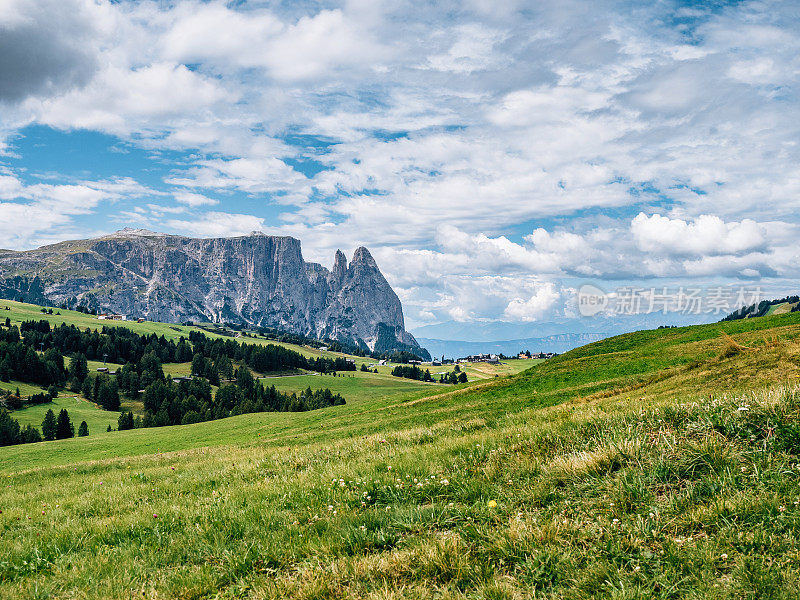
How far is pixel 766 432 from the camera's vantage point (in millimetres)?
6867

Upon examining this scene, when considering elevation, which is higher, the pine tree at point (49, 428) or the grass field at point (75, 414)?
the pine tree at point (49, 428)

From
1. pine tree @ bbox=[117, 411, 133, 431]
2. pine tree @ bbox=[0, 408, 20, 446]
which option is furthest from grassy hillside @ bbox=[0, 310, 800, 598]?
pine tree @ bbox=[117, 411, 133, 431]

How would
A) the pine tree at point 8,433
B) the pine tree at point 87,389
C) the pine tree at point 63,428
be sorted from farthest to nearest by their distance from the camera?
the pine tree at point 87,389
the pine tree at point 63,428
the pine tree at point 8,433

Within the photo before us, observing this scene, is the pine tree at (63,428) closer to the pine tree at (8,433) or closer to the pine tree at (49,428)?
the pine tree at (49,428)

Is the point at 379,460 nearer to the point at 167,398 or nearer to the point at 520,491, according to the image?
the point at 520,491

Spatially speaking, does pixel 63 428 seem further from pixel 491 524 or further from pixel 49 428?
pixel 491 524

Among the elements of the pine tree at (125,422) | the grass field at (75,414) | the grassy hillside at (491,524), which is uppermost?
the grassy hillside at (491,524)

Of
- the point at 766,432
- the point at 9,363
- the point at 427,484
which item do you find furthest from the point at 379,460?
the point at 9,363

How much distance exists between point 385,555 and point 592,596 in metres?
2.48

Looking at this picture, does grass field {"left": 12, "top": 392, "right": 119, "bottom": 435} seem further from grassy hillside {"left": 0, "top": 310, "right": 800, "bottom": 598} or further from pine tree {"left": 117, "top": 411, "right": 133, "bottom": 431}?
Result: grassy hillside {"left": 0, "top": 310, "right": 800, "bottom": 598}

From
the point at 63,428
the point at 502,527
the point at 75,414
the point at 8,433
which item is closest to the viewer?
the point at 502,527

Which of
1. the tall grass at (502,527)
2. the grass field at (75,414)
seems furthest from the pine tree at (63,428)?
the tall grass at (502,527)

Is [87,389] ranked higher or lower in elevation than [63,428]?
lower

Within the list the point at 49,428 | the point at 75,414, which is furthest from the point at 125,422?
the point at 75,414
